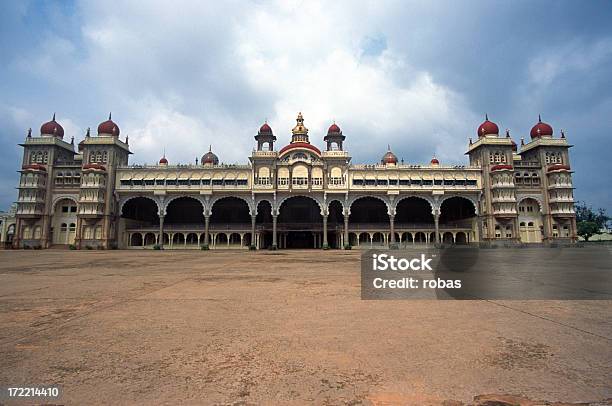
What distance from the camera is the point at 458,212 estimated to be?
54.8 m

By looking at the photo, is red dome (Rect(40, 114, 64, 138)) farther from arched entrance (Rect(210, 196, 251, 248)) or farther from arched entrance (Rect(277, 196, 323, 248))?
arched entrance (Rect(277, 196, 323, 248))

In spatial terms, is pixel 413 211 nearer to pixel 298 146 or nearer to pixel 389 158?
pixel 389 158

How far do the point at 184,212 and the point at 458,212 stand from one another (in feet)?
144

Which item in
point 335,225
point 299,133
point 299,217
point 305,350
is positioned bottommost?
point 305,350

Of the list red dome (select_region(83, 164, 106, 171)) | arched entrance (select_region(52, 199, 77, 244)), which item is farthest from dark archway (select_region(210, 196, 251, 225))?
arched entrance (select_region(52, 199, 77, 244))

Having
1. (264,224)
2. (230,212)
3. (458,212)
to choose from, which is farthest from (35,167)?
(458,212)

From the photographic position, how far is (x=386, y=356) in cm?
378

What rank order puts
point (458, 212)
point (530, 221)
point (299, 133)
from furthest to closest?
point (458, 212), point (299, 133), point (530, 221)

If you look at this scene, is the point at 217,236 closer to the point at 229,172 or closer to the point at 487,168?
the point at 229,172

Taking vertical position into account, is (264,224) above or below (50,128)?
below

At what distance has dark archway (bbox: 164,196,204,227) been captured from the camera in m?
55.1

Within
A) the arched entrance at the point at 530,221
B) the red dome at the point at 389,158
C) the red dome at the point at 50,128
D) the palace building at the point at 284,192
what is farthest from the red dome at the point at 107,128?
the arched entrance at the point at 530,221

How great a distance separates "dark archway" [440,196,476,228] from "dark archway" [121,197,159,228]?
46.4 meters

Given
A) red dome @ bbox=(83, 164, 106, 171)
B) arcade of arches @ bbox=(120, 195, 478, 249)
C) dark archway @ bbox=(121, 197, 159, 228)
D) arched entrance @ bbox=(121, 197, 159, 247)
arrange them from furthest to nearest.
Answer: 1. dark archway @ bbox=(121, 197, 159, 228)
2. arched entrance @ bbox=(121, 197, 159, 247)
3. arcade of arches @ bbox=(120, 195, 478, 249)
4. red dome @ bbox=(83, 164, 106, 171)
